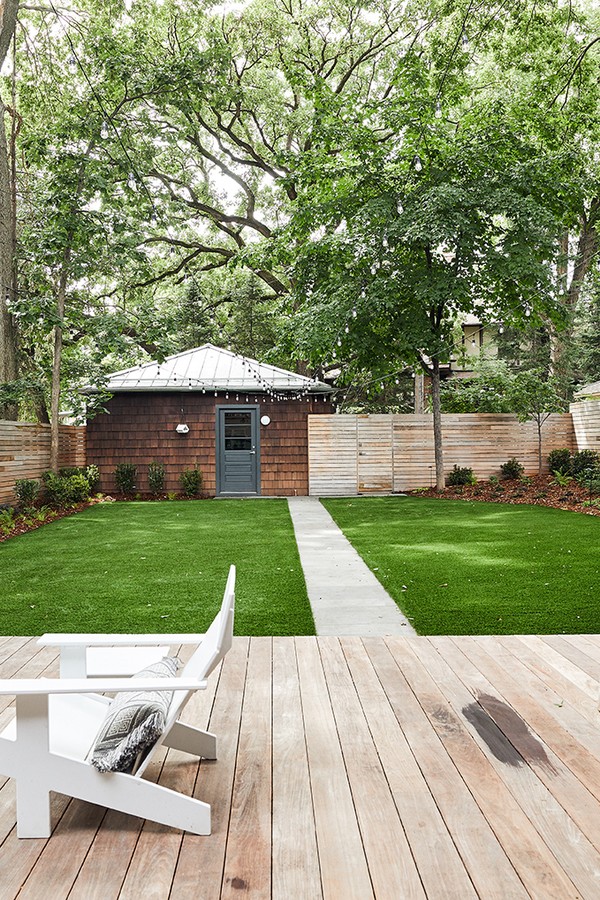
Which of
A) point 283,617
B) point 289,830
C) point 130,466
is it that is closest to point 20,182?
point 130,466

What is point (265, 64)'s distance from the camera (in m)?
17.5

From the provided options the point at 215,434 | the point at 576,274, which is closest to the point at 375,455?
the point at 215,434

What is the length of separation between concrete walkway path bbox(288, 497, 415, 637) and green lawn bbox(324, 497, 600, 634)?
0.44 feet

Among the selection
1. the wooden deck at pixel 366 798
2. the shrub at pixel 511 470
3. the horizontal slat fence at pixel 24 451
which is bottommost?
the wooden deck at pixel 366 798

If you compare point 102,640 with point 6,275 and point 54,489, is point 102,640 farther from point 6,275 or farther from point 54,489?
point 6,275

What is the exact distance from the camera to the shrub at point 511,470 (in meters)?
14.4

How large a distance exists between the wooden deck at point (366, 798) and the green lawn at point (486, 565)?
1036 millimetres

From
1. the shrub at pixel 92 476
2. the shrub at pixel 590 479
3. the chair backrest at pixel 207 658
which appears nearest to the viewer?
the chair backrest at pixel 207 658

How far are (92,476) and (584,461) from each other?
33.6ft

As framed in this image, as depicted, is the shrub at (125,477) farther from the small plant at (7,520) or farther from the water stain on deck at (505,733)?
the water stain on deck at (505,733)

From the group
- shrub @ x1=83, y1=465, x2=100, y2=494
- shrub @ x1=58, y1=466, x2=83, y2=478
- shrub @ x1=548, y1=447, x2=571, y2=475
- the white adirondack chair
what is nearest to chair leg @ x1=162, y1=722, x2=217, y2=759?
the white adirondack chair

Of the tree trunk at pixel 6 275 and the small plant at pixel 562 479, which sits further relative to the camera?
the small plant at pixel 562 479

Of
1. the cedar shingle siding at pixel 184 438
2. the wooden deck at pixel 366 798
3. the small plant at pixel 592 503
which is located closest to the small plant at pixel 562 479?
the small plant at pixel 592 503

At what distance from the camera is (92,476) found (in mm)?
14172
